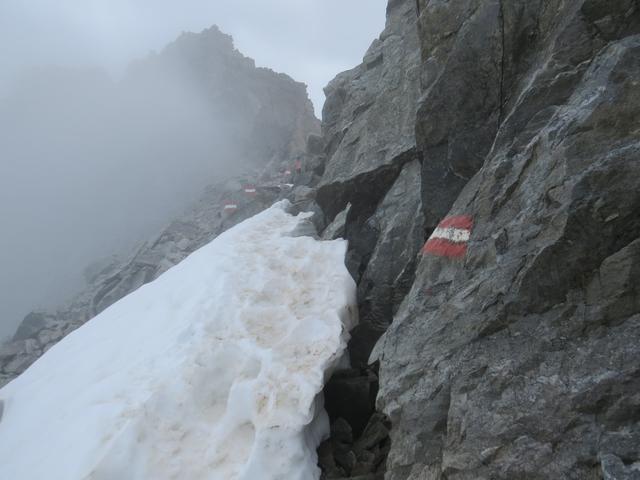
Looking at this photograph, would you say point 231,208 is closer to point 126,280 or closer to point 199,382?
point 126,280

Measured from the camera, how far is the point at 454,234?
5.92 meters

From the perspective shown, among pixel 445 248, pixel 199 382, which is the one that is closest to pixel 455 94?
pixel 445 248

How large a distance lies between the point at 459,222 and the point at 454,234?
0.18 meters

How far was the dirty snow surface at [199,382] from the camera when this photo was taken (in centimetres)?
579

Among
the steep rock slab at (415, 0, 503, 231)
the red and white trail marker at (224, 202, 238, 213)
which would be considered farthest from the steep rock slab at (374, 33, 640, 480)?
the red and white trail marker at (224, 202, 238, 213)

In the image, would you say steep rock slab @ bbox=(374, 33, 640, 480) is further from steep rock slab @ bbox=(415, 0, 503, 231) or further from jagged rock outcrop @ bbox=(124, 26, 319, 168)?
jagged rock outcrop @ bbox=(124, 26, 319, 168)

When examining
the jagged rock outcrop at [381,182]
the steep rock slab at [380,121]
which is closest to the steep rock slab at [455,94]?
the jagged rock outcrop at [381,182]

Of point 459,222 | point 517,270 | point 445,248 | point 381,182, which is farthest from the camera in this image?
point 381,182

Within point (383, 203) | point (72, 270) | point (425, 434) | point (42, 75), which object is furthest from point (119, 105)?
point (425, 434)

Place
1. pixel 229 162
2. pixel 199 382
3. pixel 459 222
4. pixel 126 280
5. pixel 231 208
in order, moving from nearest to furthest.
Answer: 1. pixel 459 222
2. pixel 199 382
3. pixel 126 280
4. pixel 231 208
5. pixel 229 162

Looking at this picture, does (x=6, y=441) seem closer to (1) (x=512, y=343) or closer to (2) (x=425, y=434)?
(2) (x=425, y=434)

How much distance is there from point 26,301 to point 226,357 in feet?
184

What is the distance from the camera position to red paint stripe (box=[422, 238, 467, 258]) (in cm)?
567

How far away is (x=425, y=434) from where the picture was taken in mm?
4797
